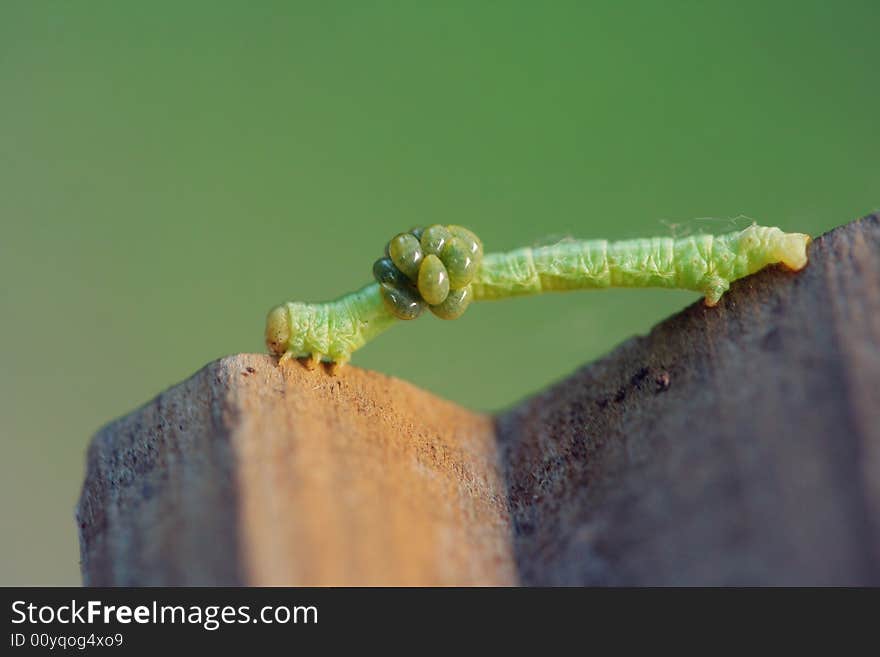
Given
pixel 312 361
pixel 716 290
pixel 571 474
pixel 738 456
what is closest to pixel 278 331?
pixel 312 361

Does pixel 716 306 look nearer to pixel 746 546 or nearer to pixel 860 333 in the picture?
pixel 860 333

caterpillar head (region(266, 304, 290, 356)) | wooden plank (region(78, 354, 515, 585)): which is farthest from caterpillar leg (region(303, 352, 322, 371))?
wooden plank (region(78, 354, 515, 585))

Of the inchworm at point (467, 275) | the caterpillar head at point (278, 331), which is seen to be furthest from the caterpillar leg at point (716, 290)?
the caterpillar head at point (278, 331)

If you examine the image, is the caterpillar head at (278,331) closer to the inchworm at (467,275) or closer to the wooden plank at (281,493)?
the inchworm at (467,275)

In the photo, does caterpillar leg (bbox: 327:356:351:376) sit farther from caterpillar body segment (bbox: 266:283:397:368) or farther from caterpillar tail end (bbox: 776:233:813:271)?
caterpillar tail end (bbox: 776:233:813:271)

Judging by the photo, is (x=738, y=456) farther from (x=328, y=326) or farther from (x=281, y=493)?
(x=328, y=326)
